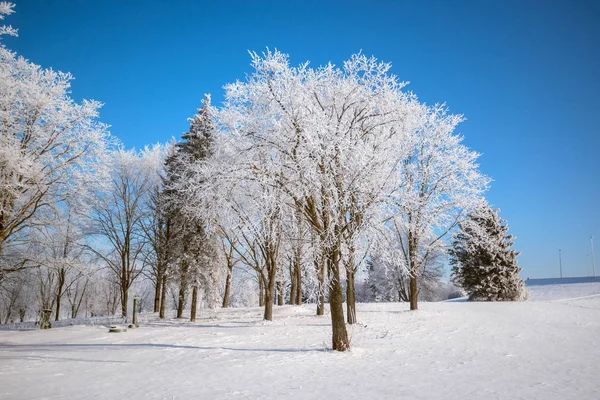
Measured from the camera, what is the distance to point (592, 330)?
12.1 meters

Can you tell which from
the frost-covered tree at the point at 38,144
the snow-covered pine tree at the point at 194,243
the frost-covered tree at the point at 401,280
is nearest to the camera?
the frost-covered tree at the point at 38,144

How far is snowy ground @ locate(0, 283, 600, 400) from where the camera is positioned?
249 inches

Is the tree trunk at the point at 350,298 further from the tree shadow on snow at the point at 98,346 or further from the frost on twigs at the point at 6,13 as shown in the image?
the frost on twigs at the point at 6,13

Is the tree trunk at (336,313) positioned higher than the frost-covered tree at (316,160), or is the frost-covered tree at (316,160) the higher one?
the frost-covered tree at (316,160)

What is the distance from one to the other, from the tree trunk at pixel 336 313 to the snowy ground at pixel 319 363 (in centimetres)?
45

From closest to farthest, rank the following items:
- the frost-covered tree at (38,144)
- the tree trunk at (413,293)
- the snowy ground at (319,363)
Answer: the snowy ground at (319,363)
the frost-covered tree at (38,144)
the tree trunk at (413,293)

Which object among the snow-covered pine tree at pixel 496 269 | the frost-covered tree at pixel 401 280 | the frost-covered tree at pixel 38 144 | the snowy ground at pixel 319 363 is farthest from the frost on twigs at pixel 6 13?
the snow-covered pine tree at pixel 496 269

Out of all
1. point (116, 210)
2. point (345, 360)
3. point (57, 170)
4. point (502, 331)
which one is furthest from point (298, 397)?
point (116, 210)

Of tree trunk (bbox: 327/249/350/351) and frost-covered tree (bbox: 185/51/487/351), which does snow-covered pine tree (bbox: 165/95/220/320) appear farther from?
tree trunk (bbox: 327/249/350/351)

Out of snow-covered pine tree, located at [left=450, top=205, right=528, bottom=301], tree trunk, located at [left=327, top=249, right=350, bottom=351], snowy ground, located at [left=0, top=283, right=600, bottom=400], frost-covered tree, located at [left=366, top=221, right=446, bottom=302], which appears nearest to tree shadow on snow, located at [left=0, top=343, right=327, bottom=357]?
snowy ground, located at [left=0, top=283, right=600, bottom=400]

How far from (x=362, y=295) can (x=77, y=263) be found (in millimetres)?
41006

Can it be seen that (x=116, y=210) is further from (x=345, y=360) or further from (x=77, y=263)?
(x=345, y=360)

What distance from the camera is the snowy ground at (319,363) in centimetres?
631

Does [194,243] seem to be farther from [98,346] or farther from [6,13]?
[6,13]
